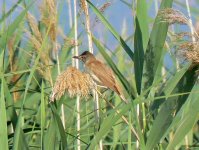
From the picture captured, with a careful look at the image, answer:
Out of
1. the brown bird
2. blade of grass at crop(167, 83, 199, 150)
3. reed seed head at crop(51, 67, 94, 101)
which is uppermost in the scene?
the brown bird

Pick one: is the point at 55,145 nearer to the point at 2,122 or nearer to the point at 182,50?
the point at 2,122

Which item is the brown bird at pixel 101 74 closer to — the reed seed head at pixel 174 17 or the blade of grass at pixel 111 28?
the blade of grass at pixel 111 28

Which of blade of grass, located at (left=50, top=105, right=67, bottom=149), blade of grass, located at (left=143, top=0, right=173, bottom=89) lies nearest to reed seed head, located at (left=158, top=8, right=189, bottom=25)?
blade of grass, located at (left=143, top=0, right=173, bottom=89)

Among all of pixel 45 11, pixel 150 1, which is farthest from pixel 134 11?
pixel 150 1

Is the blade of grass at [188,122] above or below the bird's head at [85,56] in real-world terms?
below

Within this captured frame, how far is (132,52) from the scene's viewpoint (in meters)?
2.23

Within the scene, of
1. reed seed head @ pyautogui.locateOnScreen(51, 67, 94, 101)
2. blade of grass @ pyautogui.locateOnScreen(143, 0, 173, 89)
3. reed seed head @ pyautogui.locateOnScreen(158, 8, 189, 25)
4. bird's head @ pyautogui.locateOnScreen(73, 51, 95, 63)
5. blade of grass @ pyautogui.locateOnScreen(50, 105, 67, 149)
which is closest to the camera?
reed seed head @ pyautogui.locateOnScreen(51, 67, 94, 101)

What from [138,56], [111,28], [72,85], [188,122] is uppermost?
[111,28]

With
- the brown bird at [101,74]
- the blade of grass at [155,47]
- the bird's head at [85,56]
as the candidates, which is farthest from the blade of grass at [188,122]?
the bird's head at [85,56]

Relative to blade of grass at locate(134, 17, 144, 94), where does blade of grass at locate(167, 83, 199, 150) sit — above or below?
below

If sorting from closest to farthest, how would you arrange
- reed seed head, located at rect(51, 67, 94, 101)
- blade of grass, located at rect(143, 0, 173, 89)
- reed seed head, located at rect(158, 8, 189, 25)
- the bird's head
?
reed seed head, located at rect(51, 67, 94, 101)
reed seed head, located at rect(158, 8, 189, 25)
blade of grass, located at rect(143, 0, 173, 89)
the bird's head

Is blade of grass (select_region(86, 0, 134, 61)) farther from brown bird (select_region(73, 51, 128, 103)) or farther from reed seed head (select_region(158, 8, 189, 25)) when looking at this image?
reed seed head (select_region(158, 8, 189, 25))

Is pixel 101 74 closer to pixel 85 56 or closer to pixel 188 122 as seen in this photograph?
pixel 85 56

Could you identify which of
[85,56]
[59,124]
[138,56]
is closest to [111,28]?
[138,56]
